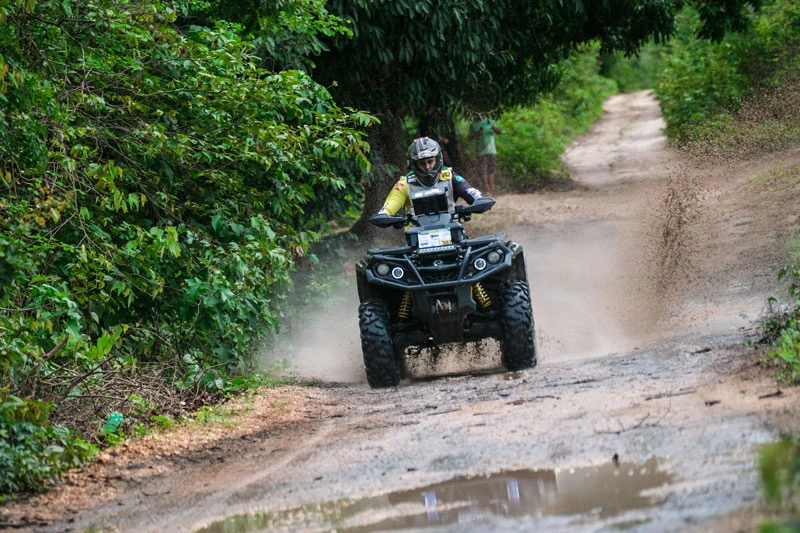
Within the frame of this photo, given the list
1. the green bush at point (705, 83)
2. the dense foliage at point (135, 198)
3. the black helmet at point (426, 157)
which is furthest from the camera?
the green bush at point (705, 83)

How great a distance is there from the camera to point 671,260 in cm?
1569

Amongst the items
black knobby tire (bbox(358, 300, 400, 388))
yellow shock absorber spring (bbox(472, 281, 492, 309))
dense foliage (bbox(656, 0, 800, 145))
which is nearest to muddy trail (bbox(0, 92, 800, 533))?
black knobby tire (bbox(358, 300, 400, 388))

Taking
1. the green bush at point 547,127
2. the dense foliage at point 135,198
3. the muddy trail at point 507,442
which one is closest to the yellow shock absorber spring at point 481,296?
the muddy trail at point 507,442

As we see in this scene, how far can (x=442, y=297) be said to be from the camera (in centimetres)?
991

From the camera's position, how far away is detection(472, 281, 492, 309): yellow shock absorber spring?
10234mm

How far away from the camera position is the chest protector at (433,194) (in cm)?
1062

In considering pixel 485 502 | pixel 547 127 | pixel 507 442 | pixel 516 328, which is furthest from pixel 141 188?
pixel 547 127

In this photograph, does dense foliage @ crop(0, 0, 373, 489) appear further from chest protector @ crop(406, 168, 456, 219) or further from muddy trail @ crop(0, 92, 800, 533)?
muddy trail @ crop(0, 92, 800, 533)

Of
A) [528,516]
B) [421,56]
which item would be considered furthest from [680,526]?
[421,56]

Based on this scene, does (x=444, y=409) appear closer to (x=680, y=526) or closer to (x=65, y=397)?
(x=65, y=397)

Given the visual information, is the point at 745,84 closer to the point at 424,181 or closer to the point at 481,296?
the point at 424,181

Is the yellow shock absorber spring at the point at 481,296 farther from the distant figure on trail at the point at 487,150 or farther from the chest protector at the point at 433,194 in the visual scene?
the distant figure on trail at the point at 487,150

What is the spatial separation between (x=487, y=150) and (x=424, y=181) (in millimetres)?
11523

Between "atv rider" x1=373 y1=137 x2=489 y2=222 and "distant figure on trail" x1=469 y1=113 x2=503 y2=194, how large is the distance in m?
10.4
